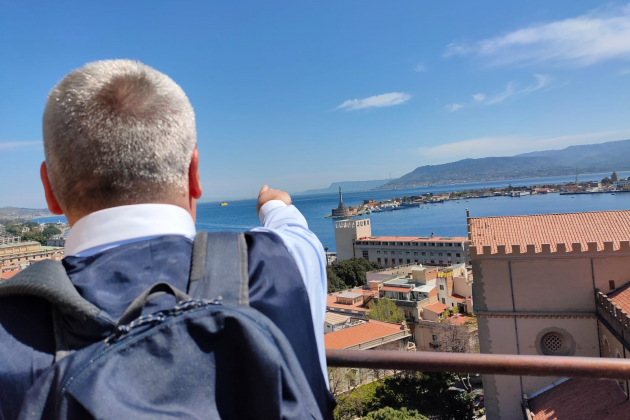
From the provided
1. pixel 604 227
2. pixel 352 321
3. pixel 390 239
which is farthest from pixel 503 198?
pixel 604 227

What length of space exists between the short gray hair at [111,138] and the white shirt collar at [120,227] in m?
0.02

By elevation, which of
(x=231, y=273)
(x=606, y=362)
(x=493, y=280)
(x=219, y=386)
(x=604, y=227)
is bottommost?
(x=493, y=280)

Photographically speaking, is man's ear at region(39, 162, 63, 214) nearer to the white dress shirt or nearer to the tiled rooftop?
the white dress shirt

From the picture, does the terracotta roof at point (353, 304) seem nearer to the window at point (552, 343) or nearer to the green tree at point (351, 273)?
the green tree at point (351, 273)

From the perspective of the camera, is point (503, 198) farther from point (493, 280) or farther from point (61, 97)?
point (61, 97)

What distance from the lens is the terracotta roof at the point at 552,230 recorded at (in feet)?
32.5

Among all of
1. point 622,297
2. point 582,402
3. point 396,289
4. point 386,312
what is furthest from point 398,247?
point 582,402

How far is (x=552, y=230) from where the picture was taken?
10.5m

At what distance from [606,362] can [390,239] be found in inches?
1717

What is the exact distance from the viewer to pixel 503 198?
343 feet

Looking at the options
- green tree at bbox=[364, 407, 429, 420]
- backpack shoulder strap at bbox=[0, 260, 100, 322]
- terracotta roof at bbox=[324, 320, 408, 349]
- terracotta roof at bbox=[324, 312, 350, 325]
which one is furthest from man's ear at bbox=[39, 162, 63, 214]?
terracotta roof at bbox=[324, 312, 350, 325]

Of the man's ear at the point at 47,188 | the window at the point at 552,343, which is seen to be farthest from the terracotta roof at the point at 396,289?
the man's ear at the point at 47,188

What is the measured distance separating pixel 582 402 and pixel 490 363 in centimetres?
846

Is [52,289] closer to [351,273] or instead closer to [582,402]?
[582,402]
